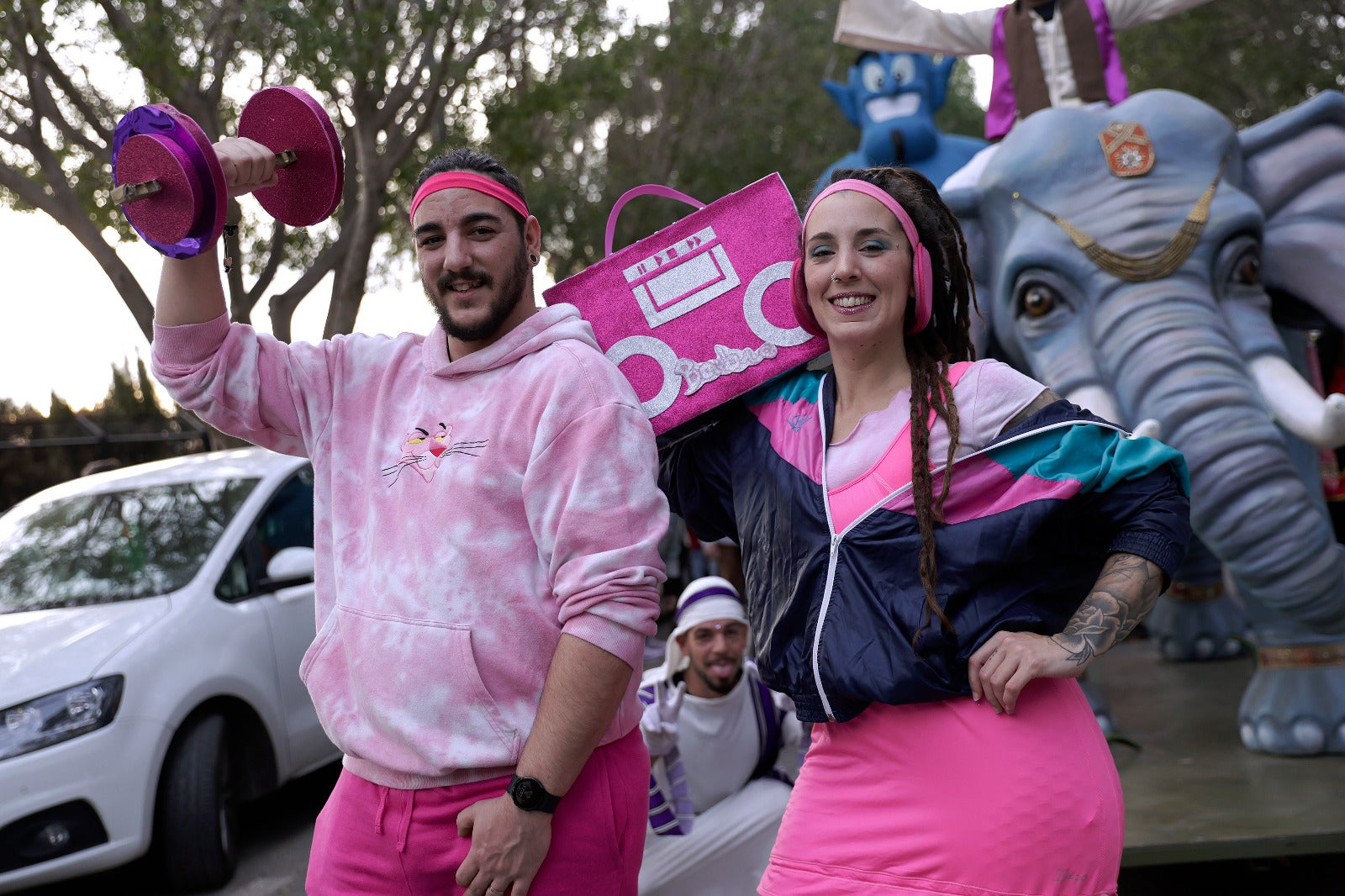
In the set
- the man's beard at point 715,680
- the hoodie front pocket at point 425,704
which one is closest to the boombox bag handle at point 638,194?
the hoodie front pocket at point 425,704

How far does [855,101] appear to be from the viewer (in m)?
8.58

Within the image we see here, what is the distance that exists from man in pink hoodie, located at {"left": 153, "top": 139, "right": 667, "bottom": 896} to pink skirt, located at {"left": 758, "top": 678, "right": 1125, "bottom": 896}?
0.39 m

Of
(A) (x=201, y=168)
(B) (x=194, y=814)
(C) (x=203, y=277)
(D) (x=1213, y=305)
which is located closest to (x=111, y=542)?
(B) (x=194, y=814)

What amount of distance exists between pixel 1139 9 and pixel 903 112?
6.58ft

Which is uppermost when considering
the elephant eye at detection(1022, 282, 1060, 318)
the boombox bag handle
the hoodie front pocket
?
the boombox bag handle

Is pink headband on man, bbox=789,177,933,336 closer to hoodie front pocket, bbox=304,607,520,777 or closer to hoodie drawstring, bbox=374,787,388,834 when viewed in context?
hoodie front pocket, bbox=304,607,520,777

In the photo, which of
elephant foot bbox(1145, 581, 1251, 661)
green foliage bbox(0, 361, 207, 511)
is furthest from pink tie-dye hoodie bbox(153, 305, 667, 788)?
green foliage bbox(0, 361, 207, 511)

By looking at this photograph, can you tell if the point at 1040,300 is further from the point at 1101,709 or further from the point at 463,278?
the point at 463,278

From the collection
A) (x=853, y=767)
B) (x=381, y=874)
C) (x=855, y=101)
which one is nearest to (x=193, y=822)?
(x=381, y=874)

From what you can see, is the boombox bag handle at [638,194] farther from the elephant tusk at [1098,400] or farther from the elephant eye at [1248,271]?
the elephant eye at [1248,271]

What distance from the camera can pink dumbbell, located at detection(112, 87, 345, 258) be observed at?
220 cm

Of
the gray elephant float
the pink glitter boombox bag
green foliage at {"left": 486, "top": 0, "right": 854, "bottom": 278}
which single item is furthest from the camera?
green foliage at {"left": 486, "top": 0, "right": 854, "bottom": 278}

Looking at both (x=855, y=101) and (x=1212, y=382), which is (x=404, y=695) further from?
(x=855, y=101)

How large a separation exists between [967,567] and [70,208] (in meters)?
9.09
